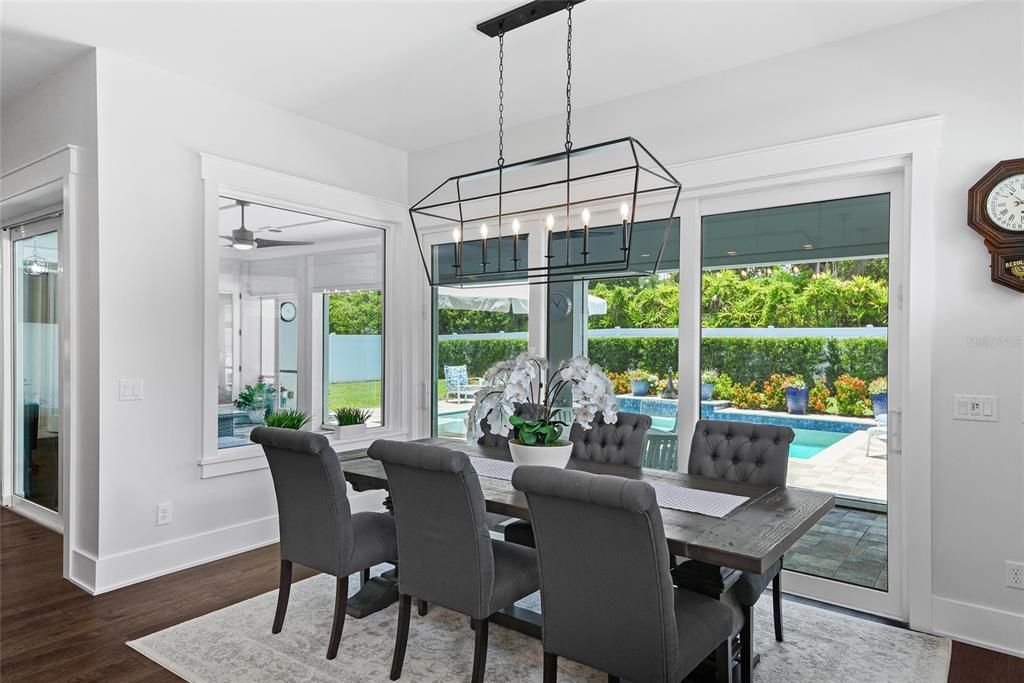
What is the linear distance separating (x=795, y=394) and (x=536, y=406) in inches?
57.7

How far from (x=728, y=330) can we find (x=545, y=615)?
209cm

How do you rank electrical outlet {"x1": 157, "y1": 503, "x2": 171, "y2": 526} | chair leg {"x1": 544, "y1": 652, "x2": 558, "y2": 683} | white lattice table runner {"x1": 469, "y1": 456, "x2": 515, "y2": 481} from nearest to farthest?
chair leg {"x1": 544, "y1": 652, "x2": 558, "y2": 683}
white lattice table runner {"x1": 469, "y1": 456, "x2": 515, "y2": 481}
electrical outlet {"x1": 157, "y1": 503, "x2": 171, "y2": 526}

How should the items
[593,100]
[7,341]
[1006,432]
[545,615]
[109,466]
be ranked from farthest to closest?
[7,341]
[593,100]
[109,466]
[1006,432]
[545,615]

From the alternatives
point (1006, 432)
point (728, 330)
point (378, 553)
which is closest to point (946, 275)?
point (1006, 432)

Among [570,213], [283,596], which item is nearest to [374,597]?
[283,596]

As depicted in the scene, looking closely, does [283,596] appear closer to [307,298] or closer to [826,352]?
[307,298]

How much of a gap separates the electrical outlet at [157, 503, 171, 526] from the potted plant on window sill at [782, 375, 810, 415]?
11.2ft

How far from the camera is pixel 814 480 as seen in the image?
325 cm

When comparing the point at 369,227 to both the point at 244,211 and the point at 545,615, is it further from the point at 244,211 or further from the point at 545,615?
the point at 545,615

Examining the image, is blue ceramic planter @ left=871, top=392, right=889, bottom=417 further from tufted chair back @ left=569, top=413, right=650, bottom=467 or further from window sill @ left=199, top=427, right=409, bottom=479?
window sill @ left=199, top=427, right=409, bottom=479

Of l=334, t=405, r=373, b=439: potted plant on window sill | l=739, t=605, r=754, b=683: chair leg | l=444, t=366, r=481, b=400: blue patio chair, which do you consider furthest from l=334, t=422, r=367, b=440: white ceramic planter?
l=739, t=605, r=754, b=683: chair leg

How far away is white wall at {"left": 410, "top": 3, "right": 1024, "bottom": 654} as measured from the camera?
2.65 meters

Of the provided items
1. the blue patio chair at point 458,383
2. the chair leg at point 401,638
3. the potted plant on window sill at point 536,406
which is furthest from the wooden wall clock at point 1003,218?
the blue patio chair at point 458,383

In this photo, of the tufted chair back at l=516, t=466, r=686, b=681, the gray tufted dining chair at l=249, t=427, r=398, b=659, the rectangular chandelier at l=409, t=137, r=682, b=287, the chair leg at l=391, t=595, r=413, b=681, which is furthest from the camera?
the rectangular chandelier at l=409, t=137, r=682, b=287
